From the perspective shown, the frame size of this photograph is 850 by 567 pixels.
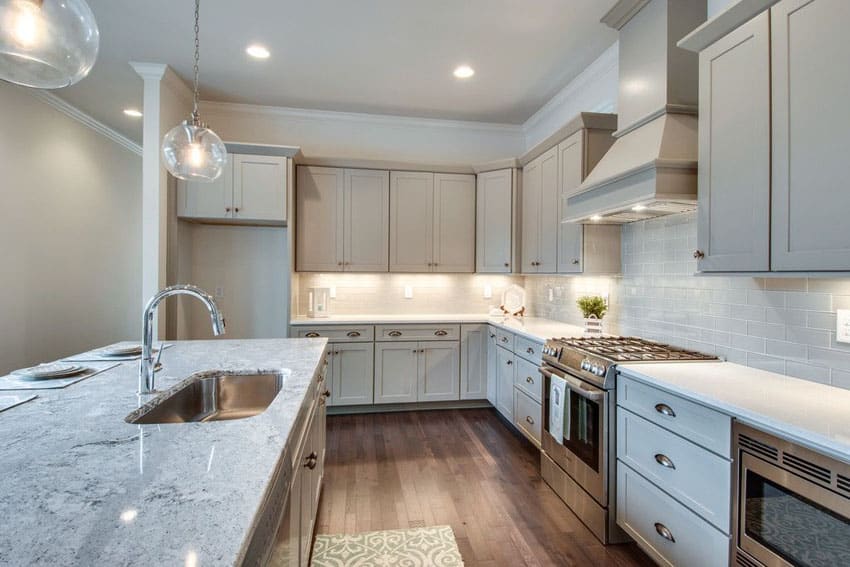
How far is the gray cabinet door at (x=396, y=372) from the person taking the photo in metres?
4.00

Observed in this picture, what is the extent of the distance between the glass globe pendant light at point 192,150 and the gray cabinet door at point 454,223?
2.43 meters

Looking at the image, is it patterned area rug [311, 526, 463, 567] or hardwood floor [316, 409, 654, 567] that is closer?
patterned area rug [311, 526, 463, 567]

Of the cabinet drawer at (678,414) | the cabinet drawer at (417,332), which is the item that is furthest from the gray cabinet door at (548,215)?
the cabinet drawer at (678,414)

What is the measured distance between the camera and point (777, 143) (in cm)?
155

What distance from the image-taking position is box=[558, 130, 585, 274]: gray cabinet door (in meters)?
3.07

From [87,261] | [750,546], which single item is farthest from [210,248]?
[750,546]

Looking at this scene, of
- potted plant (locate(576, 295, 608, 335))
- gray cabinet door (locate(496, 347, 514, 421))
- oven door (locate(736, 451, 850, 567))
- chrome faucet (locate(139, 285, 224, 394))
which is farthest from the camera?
gray cabinet door (locate(496, 347, 514, 421))

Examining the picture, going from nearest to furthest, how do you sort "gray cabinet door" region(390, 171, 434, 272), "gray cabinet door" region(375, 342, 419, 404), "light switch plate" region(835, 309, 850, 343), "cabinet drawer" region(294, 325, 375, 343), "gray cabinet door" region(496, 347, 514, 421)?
"light switch plate" region(835, 309, 850, 343), "gray cabinet door" region(496, 347, 514, 421), "cabinet drawer" region(294, 325, 375, 343), "gray cabinet door" region(375, 342, 419, 404), "gray cabinet door" region(390, 171, 434, 272)

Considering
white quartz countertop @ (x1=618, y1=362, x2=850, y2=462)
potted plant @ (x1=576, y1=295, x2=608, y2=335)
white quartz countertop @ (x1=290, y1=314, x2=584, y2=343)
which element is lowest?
white quartz countertop @ (x1=618, y1=362, x2=850, y2=462)

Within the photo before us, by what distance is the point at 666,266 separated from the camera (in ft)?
8.66

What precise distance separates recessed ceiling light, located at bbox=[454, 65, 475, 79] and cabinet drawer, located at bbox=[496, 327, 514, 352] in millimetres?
2186

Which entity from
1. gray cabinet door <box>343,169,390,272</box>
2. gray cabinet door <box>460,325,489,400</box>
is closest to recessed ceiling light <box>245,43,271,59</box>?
gray cabinet door <box>343,169,390,272</box>

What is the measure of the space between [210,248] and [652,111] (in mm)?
3861

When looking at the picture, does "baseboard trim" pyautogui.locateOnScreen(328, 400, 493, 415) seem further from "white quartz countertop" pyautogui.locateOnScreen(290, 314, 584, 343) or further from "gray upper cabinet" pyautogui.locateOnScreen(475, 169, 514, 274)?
"gray upper cabinet" pyautogui.locateOnScreen(475, 169, 514, 274)
